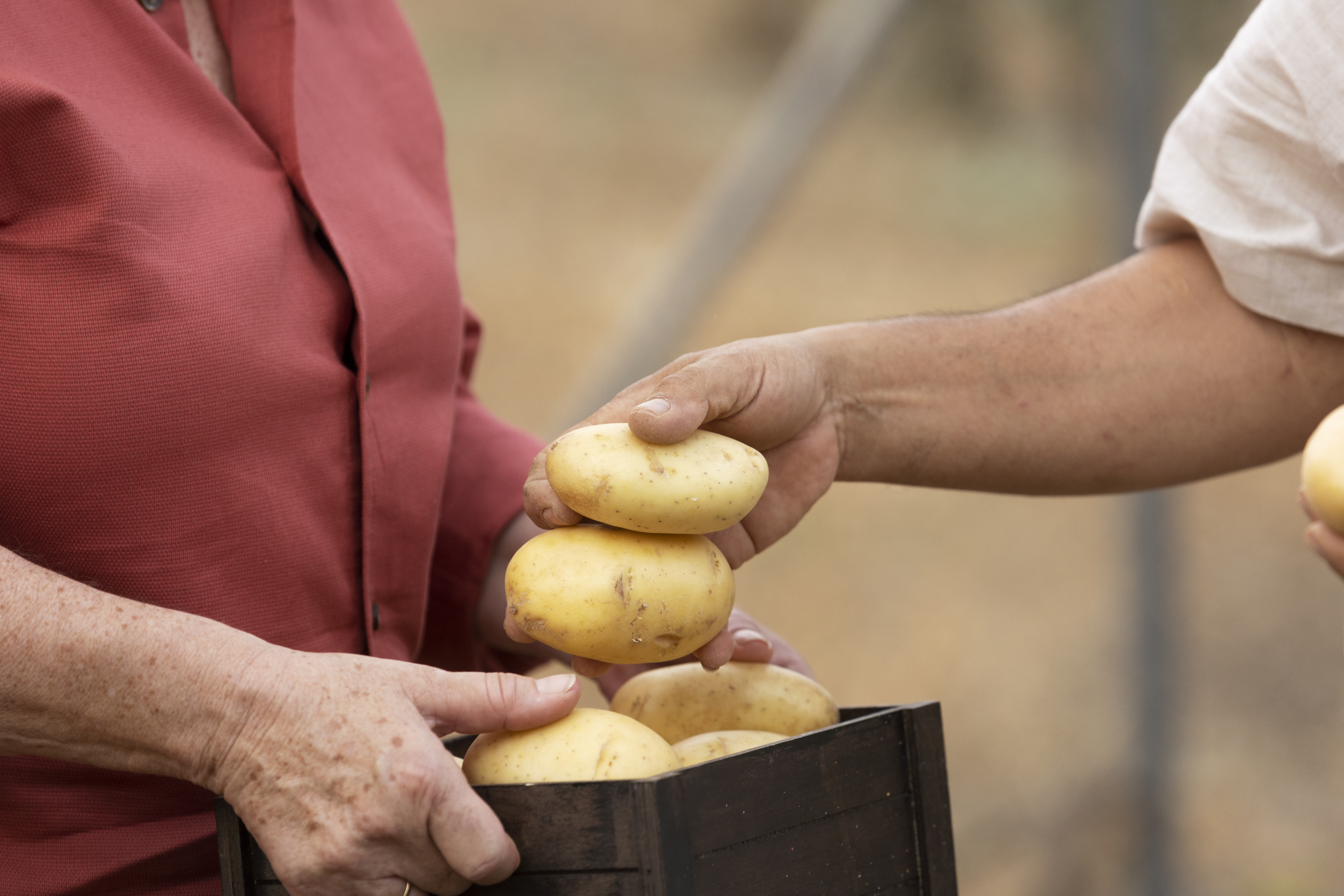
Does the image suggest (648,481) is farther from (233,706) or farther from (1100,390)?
(1100,390)

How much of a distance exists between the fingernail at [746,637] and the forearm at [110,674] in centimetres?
53

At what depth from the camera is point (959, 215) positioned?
6.79 meters

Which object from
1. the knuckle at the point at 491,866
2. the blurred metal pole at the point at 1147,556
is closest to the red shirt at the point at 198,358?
the knuckle at the point at 491,866

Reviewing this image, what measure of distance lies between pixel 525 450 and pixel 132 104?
0.64 meters

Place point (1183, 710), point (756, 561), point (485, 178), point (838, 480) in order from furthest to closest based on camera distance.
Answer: point (485, 178) → point (756, 561) → point (1183, 710) → point (838, 480)

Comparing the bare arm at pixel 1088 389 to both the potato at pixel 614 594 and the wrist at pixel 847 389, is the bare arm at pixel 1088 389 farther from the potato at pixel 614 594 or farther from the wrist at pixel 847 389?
the potato at pixel 614 594

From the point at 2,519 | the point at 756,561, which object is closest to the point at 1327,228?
the point at 2,519

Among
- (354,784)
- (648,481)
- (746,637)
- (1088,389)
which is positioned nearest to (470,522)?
(746,637)

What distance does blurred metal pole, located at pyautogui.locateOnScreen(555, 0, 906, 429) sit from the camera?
239 centimetres

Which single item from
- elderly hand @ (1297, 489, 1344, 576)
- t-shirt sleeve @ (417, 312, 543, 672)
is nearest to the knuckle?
t-shirt sleeve @ (417, 312, 543, 672)

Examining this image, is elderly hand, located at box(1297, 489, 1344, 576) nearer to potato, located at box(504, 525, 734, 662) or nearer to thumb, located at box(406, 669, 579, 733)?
potato, located at box(504, 525, 734, 662)

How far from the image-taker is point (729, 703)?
1326 millimetres

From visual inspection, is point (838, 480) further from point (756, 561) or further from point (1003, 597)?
point (1003, 597)

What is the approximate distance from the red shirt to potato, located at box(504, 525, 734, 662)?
222 millimetres
